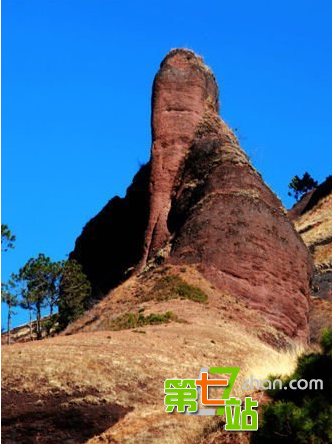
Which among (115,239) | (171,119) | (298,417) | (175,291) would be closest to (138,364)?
(298,417)

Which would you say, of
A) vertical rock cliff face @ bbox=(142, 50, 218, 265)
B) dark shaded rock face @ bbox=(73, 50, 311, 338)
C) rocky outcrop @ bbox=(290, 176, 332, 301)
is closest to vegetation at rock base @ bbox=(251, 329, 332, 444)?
dark shaded rock face @ bbox=(73, 50, 311, 338)

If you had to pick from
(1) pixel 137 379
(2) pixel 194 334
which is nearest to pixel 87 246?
(2) pixel 194 334

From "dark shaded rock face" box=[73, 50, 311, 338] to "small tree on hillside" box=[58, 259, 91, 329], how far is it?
9.81ft

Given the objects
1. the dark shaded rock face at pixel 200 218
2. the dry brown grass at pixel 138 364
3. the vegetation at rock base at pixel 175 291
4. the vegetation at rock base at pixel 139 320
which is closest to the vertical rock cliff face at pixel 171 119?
the dark shaded rock face at pixel 200 218

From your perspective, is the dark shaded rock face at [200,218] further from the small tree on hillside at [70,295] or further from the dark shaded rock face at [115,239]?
the small tree on hillside at [70,295]

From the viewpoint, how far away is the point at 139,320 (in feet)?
96.4

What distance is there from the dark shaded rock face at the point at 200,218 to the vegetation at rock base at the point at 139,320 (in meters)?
5.57

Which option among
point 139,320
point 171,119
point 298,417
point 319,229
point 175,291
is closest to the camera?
point 298,417

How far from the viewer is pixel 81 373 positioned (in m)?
21.2

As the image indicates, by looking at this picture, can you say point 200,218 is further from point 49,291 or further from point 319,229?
point 319,229

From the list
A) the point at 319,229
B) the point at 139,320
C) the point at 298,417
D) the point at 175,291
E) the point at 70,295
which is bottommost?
the point at 298,417

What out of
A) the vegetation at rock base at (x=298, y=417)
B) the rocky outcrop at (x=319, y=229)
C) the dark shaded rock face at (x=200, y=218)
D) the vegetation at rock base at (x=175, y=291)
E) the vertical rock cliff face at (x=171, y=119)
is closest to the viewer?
the vegetation at rock base at (x=298, y=417)

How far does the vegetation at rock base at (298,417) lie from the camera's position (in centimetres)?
1326

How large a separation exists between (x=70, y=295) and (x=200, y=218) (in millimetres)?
8099
